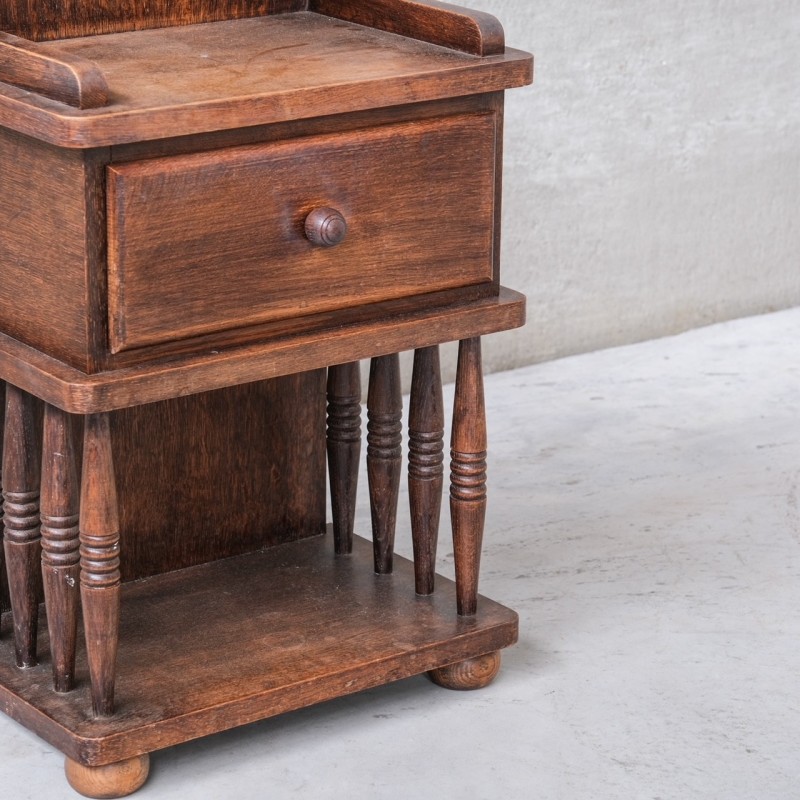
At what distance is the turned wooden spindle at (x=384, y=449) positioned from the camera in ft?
8.66

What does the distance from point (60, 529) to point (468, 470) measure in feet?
1.88

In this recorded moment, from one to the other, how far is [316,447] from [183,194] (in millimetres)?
815

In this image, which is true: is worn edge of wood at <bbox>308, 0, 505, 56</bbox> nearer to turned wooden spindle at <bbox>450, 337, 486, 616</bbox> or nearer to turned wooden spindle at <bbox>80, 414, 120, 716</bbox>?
turned wooden spindle at <bbox>450, 337, 486, 616</bbox>

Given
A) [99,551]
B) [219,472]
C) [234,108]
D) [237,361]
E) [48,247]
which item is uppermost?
[234,108]

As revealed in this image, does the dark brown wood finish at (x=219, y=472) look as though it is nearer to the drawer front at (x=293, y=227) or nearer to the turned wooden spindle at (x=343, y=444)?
the turned wooden spindle at (x=343, y=444)

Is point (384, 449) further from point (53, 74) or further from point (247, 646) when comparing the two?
point (53, 74)

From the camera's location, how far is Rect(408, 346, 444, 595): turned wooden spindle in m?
2.51

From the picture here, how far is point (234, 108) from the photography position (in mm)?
2064

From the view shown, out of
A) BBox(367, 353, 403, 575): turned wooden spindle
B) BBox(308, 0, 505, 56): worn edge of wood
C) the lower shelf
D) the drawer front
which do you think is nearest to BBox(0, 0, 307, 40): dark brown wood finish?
BBox(308, 0, 505, 56): worn edge of wood

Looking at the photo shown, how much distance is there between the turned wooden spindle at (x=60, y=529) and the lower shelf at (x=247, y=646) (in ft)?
0.37

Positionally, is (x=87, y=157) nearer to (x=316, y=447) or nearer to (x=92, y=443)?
(x=92, y=443)

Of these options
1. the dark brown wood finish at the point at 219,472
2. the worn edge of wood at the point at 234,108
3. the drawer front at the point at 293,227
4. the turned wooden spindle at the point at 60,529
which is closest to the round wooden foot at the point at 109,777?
the turned wooden spindle at the point at 60,529

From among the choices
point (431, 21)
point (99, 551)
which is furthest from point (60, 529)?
point (431, 21)

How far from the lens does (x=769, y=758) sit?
2406mm
